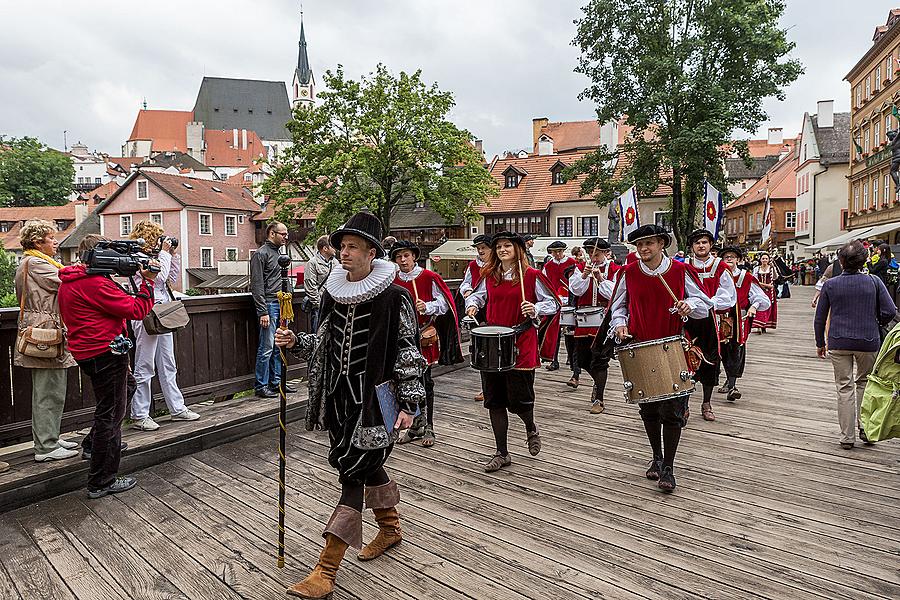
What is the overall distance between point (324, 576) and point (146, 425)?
3193mm

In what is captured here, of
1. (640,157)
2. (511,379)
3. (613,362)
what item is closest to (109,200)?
(640,157)

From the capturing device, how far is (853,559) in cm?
343

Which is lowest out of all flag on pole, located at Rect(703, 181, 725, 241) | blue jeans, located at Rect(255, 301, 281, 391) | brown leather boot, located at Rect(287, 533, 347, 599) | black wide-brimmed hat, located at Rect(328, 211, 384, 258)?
→ brown leather boot, located at Rect(287, 533, 347, 599)

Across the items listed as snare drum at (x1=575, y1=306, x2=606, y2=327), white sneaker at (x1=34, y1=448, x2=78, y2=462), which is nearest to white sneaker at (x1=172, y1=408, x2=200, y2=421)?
white sneaker at (x1=34, y1=448, x2=78, y2=462)

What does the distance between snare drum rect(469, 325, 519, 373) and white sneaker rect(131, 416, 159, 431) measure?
3.02 metres

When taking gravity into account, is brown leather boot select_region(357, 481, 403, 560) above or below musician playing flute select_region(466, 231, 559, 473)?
below

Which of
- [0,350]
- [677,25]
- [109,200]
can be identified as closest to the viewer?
[0,350]

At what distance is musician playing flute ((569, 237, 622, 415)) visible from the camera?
6.99m

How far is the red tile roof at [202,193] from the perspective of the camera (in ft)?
165

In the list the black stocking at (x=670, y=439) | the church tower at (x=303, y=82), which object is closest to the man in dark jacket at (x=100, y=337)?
the black stocking at (x=670, y=439)

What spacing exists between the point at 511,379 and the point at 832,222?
48426 mm

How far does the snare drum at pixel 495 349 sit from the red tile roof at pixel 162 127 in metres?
122

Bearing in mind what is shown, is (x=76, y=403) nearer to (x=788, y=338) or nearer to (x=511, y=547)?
(x=511, y=547)

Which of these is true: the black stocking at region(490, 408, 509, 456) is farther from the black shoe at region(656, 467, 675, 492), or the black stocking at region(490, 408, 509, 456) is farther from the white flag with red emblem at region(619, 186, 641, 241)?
the white flag with red emblem at region(619, 186, 641, 241)
